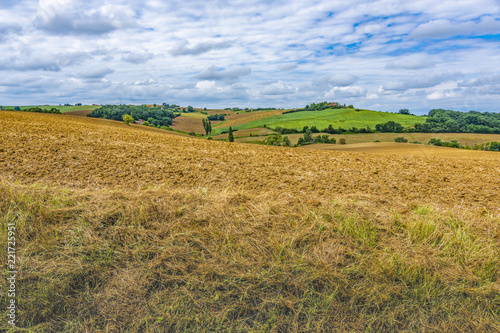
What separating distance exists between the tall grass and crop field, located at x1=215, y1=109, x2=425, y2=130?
56372 mm

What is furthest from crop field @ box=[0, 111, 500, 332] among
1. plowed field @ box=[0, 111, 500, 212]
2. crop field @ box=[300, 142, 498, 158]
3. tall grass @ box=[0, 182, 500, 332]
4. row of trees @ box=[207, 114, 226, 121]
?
row of trees @ box=[207, 114, 226, 121]

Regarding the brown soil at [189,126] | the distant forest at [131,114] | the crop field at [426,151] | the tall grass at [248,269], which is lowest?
the tall grass at [248,269]

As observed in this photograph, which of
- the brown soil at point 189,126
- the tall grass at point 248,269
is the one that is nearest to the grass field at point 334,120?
the brown soil at point 189,126

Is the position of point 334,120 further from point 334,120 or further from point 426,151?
point 426,151

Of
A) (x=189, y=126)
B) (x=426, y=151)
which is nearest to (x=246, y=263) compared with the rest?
(x=426, y=151)

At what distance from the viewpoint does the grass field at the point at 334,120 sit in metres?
62.9

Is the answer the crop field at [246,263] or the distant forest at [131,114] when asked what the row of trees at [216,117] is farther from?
the crop field at [246,263]

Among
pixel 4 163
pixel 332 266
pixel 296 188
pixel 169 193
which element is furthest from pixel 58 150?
pixel 332 266

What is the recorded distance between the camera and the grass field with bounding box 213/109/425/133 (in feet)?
206

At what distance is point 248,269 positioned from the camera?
3.76 meters

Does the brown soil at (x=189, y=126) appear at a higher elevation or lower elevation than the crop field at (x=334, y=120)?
lower

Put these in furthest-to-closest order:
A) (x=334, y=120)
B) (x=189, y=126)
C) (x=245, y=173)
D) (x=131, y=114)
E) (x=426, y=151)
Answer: (x=334, y=120) → (x=189, y=126) → (x=131, y=114) → (x=426, y=151) → (x=245, y=173)

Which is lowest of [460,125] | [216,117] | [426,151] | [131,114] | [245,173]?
[426,151]

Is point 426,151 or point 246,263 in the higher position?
point 426,151
